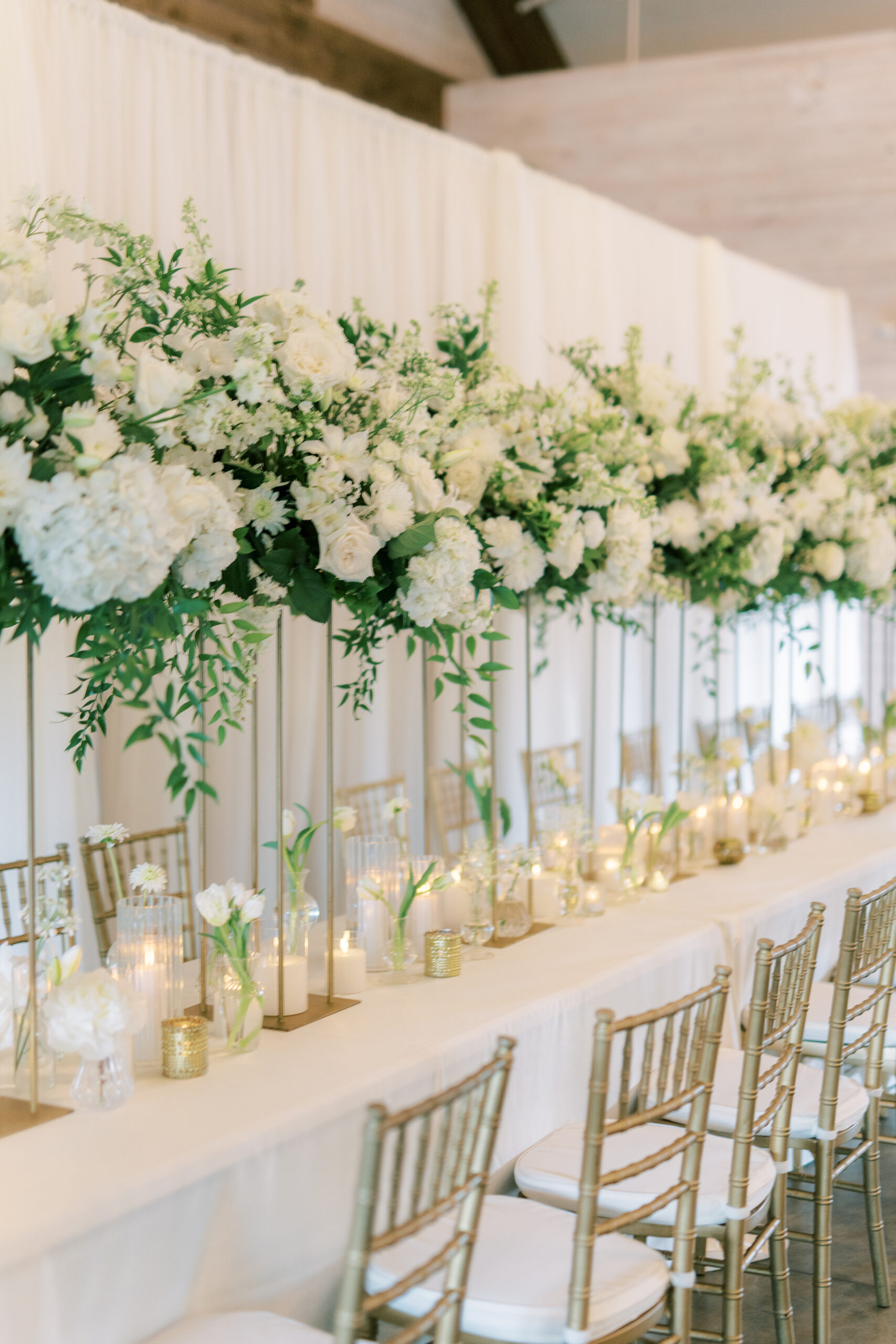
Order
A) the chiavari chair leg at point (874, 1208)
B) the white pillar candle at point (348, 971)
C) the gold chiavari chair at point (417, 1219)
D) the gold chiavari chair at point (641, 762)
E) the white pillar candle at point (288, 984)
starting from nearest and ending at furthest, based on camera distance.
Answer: the gold chiavari chair at point (417, 1219) → the white pillar candle at point (288, 984) → the white pillar candle at point (348, 971) → the chiavari chair leg at point (874, 1208) → the gold chiavari chair at point (641, 762)

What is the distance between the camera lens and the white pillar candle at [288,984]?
8.79 ft

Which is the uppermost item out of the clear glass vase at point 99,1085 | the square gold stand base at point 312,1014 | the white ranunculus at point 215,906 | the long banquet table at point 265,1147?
the white ranunculus at point 215,906

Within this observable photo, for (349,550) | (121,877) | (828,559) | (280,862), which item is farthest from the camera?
(828,559)

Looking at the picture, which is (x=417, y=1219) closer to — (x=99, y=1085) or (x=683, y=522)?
(x=99, y=1085)

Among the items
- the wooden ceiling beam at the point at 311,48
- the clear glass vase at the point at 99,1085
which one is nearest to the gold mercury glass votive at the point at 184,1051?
the clear glass vase at the point at 99,1085

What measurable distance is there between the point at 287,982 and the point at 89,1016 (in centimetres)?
60

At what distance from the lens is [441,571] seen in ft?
8.41

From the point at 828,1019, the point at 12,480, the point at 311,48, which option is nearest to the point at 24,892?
the point at 12,480

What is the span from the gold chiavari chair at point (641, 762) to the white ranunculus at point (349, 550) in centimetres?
351

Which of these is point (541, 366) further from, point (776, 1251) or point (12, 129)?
point (776, 1251)

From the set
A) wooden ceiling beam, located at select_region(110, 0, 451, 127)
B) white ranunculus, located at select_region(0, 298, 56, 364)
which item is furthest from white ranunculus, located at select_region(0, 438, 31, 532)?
wooden ceiling beam, located at select_region(110, 0, 451, 127)

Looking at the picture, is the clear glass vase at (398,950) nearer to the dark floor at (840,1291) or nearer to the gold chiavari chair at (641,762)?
the dark floor at (840,1291)

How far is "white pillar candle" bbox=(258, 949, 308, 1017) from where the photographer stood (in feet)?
8.79

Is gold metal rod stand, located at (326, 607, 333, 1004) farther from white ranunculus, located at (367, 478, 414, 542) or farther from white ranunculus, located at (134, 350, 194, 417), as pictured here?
white ranunculus, located at (134, 350, 194, 417)
